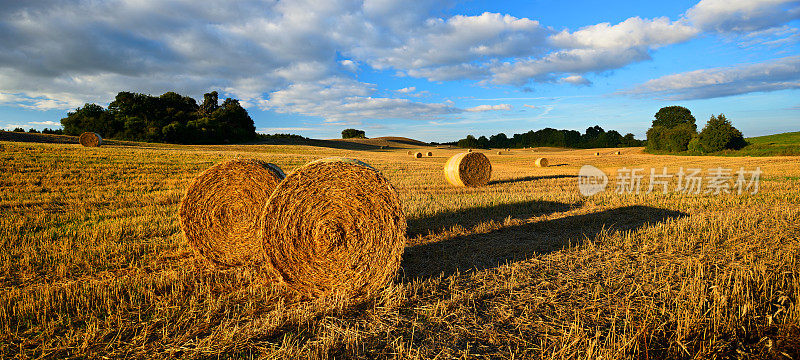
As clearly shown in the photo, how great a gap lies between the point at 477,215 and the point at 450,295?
14.5ft

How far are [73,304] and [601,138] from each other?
90871mm

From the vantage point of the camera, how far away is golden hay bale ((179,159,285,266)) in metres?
5.75

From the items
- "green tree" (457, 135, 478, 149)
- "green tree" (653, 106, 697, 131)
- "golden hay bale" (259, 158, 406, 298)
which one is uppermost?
"green tree" (653, 106, 697, 131)

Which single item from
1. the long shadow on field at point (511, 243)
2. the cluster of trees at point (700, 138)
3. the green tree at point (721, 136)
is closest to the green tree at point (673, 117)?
the cluster of trees at point (700, 138)

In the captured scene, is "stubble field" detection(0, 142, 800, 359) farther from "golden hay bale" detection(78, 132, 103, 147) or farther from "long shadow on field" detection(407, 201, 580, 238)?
"golden hay bale" detection(78, 132, 103, 147)

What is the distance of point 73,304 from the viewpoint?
13.2 feet

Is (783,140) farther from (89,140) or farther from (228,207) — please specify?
(89,140)

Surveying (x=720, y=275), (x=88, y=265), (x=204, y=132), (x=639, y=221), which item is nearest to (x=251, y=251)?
(x=88, y=265)

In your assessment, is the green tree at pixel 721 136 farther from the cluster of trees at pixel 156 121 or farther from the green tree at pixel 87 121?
the green tree at pixel 87 121

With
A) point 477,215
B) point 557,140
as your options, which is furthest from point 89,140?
point 557,140

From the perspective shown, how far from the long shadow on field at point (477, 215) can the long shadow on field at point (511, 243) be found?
73cm

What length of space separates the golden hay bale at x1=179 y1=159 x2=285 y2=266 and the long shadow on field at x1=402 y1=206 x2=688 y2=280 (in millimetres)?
2387

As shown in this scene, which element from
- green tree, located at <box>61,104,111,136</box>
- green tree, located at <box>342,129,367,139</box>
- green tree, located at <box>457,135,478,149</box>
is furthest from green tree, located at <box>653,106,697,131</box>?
green tree, located at <box>61,104,111,136</box>

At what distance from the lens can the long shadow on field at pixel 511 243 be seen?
5.33m
